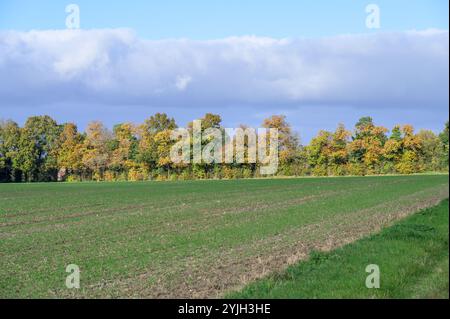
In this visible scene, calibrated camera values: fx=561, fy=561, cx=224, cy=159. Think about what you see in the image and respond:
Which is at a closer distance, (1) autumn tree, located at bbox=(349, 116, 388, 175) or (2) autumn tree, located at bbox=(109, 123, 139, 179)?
(1) autumn tree, located at bbox=(349, 116, 388, 175)

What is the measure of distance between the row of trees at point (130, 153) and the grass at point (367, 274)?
2856 inches

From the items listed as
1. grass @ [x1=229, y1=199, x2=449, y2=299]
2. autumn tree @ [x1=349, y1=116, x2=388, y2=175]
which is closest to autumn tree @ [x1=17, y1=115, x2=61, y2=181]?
autumn tree @ [x1=349, y1=116, x2=388, y2=175]

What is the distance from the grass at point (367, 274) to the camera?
8.19m

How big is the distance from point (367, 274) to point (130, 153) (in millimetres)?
102309

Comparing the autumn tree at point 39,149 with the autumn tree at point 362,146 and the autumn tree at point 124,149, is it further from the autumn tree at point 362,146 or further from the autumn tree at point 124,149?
the autumn tree at point 362,146

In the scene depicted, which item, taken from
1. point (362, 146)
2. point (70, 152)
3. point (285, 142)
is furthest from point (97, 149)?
point (362, 146)

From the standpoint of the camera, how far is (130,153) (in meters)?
110

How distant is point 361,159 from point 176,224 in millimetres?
60102

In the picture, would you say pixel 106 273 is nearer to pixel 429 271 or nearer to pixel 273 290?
pixel 273 290

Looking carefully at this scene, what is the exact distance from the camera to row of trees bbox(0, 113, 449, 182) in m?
98.8

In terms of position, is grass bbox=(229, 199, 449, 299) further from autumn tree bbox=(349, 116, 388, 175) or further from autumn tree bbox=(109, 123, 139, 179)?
autumn tree bbox=(109, 123, 139, 179)

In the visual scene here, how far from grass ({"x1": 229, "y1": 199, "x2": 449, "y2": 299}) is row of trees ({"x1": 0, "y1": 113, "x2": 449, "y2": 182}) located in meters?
72.5

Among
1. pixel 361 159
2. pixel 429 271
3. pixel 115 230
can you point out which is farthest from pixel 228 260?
pixel 361 159
